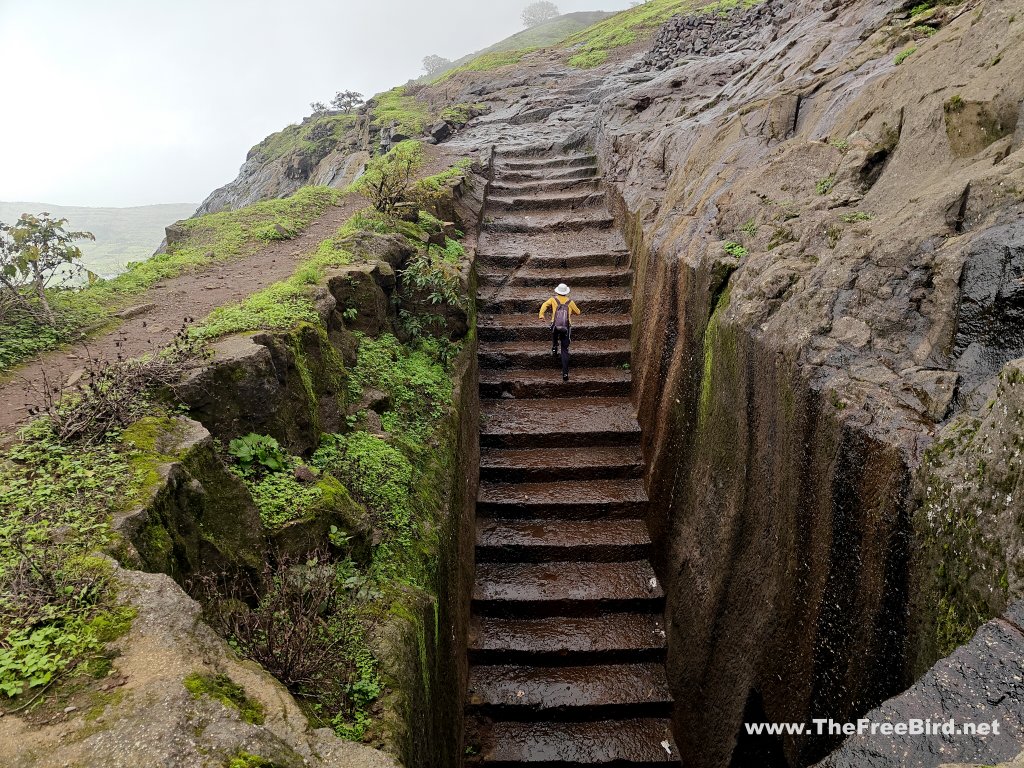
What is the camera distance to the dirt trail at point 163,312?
4.74m

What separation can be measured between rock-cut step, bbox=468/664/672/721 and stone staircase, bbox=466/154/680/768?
0.01 metres

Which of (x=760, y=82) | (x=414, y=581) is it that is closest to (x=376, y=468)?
(x=414, y=581)

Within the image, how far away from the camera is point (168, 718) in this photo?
2152 mm

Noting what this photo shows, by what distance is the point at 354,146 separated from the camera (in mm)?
23344

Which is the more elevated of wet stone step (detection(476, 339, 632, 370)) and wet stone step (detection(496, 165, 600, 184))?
wet stone step (detection(496, 165, 600, 184))

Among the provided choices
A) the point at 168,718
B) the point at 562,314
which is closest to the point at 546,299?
the point at 562,314

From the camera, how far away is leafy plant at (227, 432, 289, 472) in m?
4.58

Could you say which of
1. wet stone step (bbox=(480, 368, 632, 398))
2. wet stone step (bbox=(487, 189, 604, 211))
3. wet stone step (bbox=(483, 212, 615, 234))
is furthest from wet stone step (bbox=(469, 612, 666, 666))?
wet stone step (bbox=(487, 189, 604, 211))

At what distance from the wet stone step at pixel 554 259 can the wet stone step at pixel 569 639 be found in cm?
654

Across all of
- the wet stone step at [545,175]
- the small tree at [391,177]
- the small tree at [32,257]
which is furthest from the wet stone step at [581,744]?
the wet stone step at [545,175]

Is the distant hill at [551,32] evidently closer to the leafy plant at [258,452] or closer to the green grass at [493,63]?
the green grass at [493,63]

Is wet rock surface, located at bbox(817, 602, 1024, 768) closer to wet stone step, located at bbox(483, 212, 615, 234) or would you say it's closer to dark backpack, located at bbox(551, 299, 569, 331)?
dark backpack, located at bbox(551, 299, 569, 331)

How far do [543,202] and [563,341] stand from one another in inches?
223

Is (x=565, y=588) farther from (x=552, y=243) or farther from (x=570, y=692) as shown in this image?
(x=552, y=243)
